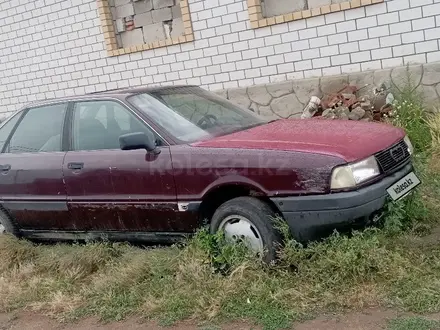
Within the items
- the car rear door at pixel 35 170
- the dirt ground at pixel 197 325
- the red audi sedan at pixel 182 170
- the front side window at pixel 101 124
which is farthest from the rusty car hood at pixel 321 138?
the car rear door at pixel 35 170

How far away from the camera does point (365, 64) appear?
7207 mm

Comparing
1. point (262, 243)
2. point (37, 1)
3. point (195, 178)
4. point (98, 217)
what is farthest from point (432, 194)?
point (37, 1)

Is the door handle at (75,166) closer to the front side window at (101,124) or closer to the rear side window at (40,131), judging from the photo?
the front side window at (101,124)

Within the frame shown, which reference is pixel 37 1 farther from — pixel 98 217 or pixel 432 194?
pixel 432 194

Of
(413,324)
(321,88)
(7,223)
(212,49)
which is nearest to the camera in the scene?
(413,324)

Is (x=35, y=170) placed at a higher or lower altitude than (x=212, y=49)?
lower

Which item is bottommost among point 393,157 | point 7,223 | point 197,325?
point 197,325

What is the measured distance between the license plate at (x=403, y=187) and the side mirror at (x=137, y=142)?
185 centimetres

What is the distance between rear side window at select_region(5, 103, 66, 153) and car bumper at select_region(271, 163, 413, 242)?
8.02ft

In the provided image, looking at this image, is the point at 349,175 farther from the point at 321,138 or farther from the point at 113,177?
the point at 113,177

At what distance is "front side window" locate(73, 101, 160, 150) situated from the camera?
444 centimetres

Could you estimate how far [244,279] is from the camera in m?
3.58

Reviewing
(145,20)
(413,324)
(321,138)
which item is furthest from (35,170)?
(145,20)

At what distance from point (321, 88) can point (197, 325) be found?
198 inches
